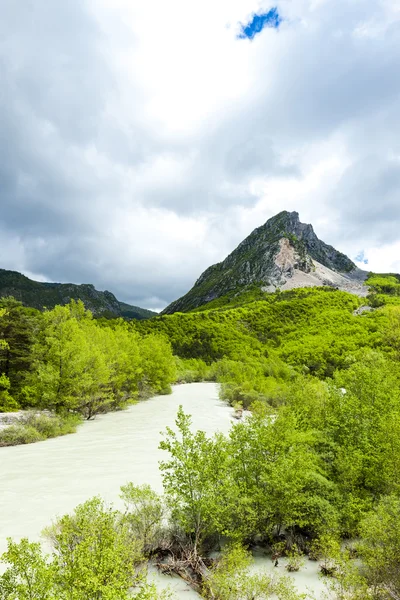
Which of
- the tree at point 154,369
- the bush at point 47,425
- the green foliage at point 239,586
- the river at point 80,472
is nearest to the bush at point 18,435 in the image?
the river at point 80,472

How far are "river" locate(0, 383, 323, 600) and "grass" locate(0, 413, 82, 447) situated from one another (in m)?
0.72

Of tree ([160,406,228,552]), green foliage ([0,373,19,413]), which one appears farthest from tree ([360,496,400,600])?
green foliage ([0,373,19,413])

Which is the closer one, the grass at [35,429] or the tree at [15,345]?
the grass at [35,429]

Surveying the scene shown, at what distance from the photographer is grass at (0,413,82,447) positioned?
2391cm

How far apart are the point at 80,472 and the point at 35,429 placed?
30.4 ft

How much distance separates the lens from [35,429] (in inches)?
997

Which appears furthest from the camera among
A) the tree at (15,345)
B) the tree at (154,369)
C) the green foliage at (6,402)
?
the tree at (154,369)

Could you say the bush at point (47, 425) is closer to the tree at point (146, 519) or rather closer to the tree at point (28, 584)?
the tree at point (146, 519)

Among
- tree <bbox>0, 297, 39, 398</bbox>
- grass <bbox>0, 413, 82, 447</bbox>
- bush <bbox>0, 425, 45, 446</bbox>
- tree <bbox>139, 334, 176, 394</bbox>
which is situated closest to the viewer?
bush <bbox>0, 425, 45, 446</bbox>

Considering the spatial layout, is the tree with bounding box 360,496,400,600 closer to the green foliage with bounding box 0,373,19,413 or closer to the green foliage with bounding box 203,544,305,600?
the green foliage with bounding box 203,544,305,600

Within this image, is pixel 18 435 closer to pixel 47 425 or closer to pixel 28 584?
pixel 47 425

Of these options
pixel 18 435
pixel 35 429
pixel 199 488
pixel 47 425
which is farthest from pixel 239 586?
pixel 47 425

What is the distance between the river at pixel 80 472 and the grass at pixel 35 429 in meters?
0.72

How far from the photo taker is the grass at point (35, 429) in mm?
23906
